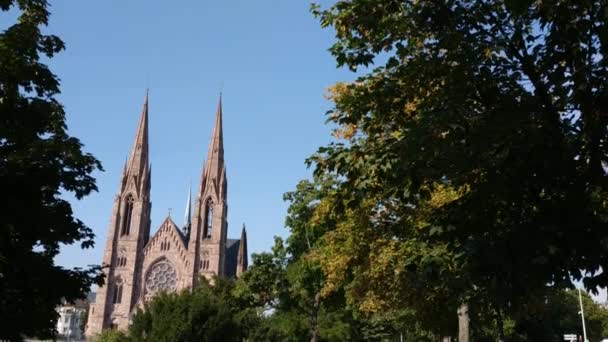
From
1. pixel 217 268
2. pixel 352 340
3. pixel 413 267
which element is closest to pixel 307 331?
pixel 352 340

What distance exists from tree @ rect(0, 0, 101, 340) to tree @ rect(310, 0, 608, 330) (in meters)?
7.08

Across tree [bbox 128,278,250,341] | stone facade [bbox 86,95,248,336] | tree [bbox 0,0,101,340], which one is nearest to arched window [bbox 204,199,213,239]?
stone facade [bbox 86,95,248,336]

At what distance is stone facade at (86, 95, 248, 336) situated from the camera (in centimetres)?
8453

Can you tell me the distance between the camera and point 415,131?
7.39 m

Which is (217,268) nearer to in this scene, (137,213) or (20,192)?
(137,213)

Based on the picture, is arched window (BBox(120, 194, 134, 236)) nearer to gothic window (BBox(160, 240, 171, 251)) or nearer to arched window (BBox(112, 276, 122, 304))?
gothic window (BBox(160, 240, 171, 251))

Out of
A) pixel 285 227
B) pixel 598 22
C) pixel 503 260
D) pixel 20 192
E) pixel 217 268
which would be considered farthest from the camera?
pixel 217 268

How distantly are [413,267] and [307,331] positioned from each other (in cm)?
2640

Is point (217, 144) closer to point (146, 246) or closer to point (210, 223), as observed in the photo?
point (210, 223)

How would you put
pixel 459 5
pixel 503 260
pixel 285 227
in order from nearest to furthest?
1. pixel 503 260
2. pixel 459 5
3. pixel 285 227

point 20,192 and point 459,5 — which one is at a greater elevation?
point 459,5

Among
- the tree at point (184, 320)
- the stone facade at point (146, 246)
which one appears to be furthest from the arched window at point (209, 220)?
the tree at point (184, 320)

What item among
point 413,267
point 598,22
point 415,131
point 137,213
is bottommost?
point 413,267

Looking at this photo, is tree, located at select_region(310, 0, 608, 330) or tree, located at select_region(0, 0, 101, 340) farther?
tree, located at select_region(0, 0, 101, 340)
